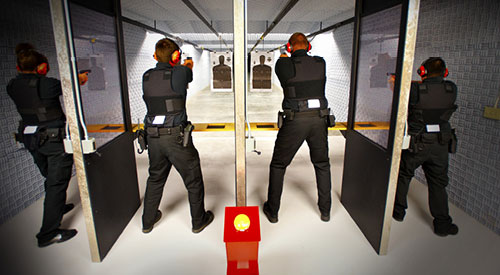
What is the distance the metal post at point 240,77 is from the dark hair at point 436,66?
1.35 metres

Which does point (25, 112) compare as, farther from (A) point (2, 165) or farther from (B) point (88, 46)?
(B) point (88, 46)

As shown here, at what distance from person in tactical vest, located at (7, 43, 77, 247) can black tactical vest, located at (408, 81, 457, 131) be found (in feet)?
8.44

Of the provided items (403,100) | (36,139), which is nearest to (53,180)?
(36,139)

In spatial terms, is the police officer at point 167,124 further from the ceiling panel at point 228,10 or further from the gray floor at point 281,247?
the ceiling panel at point 228,10

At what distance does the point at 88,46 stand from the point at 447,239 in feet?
12.4

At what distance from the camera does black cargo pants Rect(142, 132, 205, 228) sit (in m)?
2.02

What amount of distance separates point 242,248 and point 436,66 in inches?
71.3

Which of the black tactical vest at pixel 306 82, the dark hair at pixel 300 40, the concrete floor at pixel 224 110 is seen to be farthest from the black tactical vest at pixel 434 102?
the concrete floor at pixel 224 110

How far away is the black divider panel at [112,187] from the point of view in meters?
1.86

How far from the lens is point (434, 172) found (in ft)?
7.12

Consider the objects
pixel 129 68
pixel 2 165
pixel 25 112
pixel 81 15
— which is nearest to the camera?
pixel 25 112

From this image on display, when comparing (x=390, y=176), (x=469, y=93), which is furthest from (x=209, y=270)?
(x=469, y=93)

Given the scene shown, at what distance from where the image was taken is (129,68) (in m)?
5.00

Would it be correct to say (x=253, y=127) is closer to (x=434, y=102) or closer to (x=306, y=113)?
(x=306, y=113)
